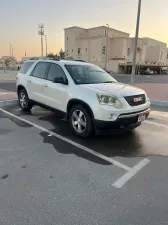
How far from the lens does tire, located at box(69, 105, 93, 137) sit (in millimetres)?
4586

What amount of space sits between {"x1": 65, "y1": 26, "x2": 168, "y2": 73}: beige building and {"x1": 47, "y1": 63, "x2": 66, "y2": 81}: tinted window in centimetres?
5333

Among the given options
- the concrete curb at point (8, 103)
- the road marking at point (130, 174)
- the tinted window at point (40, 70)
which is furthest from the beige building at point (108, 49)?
the road marking at point (130, 174)

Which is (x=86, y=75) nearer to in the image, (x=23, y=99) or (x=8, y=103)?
(x=23, y=99)

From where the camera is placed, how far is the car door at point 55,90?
5227 mm

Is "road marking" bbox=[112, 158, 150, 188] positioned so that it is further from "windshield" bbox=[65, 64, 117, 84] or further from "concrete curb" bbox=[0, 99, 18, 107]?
"concrete curb" bbox=[0, 99, 18, 107]

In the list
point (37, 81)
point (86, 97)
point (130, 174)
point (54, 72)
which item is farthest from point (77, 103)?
point (130, 174)

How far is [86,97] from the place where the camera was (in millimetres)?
4547

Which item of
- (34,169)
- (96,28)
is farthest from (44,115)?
(96,28)

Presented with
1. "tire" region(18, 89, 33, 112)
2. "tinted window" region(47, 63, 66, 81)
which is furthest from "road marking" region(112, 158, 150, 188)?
"tire" region(18, 89, 33, 112)

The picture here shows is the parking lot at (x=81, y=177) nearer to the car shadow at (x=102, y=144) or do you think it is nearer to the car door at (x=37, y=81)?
the car shadow at (x=102, y=144)

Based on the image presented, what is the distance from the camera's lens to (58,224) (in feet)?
7.37

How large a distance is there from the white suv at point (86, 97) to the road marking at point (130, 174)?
37.1 inches

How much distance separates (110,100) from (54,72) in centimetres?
214

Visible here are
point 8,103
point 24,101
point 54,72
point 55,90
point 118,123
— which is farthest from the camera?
point 8,103
